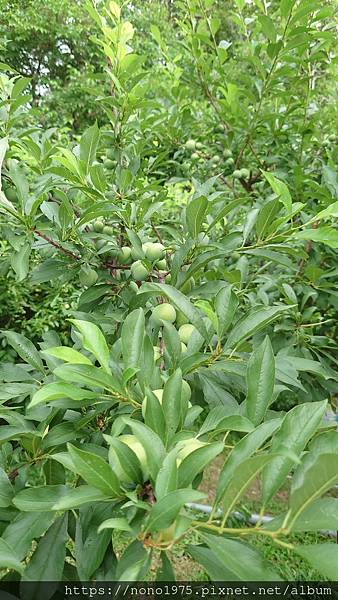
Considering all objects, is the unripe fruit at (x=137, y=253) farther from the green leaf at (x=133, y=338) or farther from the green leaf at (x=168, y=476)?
the green leaf at (x=168, y=476)

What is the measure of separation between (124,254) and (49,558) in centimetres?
60

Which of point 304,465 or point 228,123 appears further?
point 228,123

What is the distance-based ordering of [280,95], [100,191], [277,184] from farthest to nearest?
1. [280,95]
2. [100,191]
3. [277,184]

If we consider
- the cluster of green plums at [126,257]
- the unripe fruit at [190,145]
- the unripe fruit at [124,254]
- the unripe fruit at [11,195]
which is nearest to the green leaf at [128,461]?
the cluster of green plums at [126,257]

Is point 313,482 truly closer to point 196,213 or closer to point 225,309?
point 225,309

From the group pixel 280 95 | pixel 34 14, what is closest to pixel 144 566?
pixel 280 95

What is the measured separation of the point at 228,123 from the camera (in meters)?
1.82

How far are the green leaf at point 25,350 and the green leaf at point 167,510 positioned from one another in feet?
1.54

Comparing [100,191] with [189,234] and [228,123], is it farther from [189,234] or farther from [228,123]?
[228,123]

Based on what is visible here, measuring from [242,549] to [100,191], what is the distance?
70 centimetres

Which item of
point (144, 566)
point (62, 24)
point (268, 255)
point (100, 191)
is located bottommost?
point (268, 255)

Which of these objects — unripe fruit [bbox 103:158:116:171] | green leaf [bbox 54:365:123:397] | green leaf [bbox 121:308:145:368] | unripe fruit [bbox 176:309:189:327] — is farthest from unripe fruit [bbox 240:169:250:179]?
green leaf [bbox 54:365:123:397]

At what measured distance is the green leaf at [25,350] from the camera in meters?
0.83

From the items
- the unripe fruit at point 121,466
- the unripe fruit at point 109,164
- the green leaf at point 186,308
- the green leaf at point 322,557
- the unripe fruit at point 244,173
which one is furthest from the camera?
the unripe fruit at point 244,173
